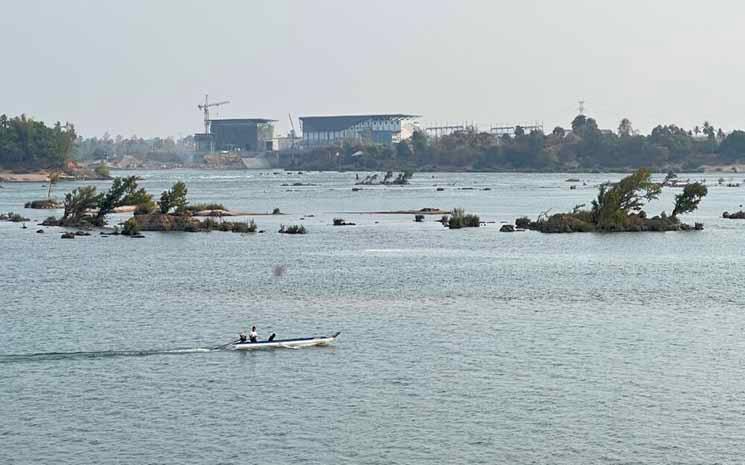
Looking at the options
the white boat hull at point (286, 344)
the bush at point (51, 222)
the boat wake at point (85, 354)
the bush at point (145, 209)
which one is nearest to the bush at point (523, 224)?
the bush at point (145, 209)

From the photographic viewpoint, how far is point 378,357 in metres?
53.3

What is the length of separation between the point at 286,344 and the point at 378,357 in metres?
4.91

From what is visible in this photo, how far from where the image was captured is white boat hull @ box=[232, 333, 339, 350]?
5503cm

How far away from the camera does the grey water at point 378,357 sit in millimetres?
40188

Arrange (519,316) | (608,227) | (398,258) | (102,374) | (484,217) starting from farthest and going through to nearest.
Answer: (484,217)
(608,227)
(398,258)
(519,316)
(102,374)

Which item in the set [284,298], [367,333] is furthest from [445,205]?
[367,333]

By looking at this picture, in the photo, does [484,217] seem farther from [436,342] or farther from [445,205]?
[436,342]

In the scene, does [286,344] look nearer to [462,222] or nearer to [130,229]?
[130,229]

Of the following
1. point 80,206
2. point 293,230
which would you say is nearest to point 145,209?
point 80,206

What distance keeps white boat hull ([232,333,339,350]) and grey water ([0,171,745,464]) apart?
645 millimetres

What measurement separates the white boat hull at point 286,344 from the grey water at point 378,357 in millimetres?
645

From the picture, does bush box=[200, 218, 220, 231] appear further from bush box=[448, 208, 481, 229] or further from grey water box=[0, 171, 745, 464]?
bush box=[448, 208, 481, 229]

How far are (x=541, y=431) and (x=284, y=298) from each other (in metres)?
32.6

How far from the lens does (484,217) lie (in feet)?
452
